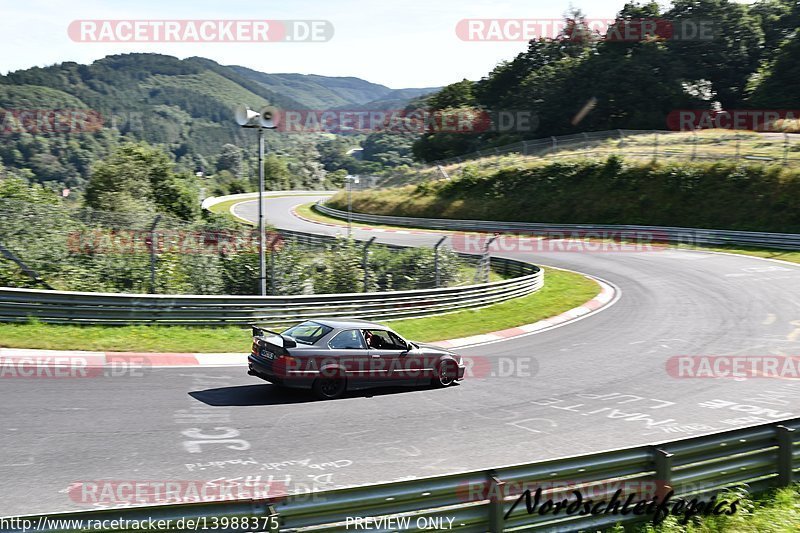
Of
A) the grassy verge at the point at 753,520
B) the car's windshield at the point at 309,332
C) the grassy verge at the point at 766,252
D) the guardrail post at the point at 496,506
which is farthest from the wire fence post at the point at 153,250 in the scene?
the grassy verge at the point at 766,252

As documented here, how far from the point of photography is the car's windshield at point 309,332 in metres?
12.4

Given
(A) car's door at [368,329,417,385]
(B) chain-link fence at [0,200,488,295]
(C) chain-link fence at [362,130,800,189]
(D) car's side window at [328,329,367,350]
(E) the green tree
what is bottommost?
(A) car's door at [368,329,417,385]

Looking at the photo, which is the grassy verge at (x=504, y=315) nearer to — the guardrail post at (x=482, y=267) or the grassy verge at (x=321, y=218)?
the guardrail post at (x=482, y=267)

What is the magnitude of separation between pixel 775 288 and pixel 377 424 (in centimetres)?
1943

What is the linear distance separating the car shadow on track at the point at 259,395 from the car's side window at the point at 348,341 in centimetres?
86

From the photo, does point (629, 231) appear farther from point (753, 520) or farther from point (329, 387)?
point (753, 520)

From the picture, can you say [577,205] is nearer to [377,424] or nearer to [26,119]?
[377,424]

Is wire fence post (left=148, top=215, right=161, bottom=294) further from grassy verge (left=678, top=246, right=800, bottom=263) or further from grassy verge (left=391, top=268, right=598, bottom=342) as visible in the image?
grassy verge (left=678, top=246, right=800, bottom=263)

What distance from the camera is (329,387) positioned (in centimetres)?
1234

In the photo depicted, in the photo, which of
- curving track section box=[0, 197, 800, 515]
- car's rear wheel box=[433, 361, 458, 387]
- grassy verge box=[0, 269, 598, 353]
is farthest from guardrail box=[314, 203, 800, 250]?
car's rear wheel box=[433, 361, 458, 387]

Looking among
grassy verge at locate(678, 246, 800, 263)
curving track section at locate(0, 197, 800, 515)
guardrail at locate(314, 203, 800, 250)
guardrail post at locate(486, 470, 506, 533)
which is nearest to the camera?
guardrail post at locate(486, 470, 506, 533)

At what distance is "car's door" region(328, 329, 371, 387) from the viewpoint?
12.4 meters

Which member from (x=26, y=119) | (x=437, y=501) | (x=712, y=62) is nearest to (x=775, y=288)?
(x=437, y=501)

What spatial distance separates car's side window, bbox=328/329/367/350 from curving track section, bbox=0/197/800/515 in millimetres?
909
